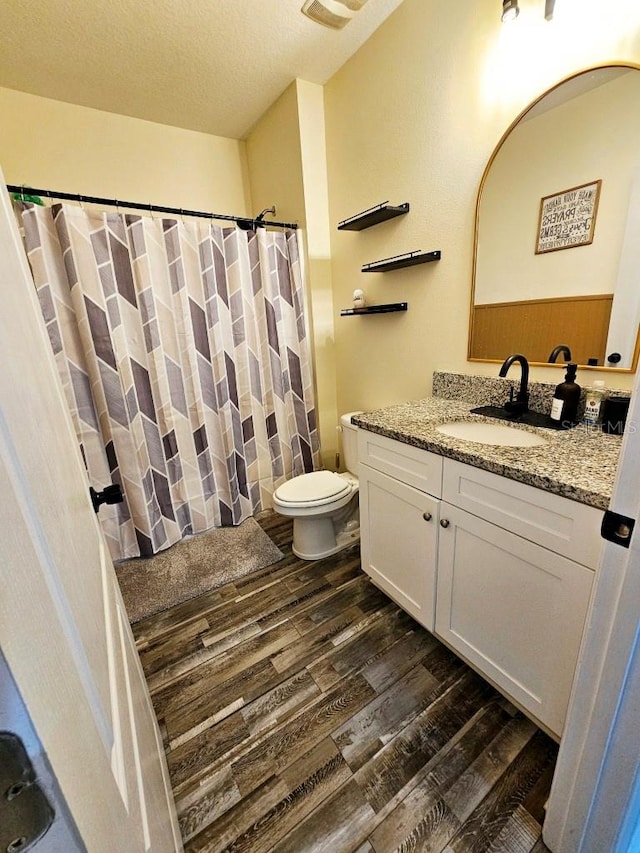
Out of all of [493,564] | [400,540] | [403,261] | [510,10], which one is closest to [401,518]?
[400,540]

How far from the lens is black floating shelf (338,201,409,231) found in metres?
1.72

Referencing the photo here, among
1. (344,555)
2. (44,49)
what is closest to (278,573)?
(344,555)

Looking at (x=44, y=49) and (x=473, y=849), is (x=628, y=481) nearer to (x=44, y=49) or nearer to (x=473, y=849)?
(x=473, y=849)

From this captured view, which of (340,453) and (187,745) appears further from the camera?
(340,453)

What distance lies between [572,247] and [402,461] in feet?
3.12

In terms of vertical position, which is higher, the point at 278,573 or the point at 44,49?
Result: the point at 44,49

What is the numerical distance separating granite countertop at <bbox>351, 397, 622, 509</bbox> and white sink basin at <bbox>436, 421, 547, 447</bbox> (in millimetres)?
20

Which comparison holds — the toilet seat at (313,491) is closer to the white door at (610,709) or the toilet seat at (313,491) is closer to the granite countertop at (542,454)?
the granite countertop at (542,454)

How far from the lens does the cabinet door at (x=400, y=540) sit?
1.31 meters

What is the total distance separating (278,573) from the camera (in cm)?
191

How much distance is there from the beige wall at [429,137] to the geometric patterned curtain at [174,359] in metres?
0.53

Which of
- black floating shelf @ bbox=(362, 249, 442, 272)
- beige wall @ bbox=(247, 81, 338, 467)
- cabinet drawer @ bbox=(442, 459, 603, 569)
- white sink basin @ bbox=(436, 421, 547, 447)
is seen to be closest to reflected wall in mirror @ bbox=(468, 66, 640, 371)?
black floating shelf @ bbox=(362, 249, 442, 272)

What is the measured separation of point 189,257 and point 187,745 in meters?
2.20

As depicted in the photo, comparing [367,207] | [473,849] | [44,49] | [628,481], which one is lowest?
[473,849]
